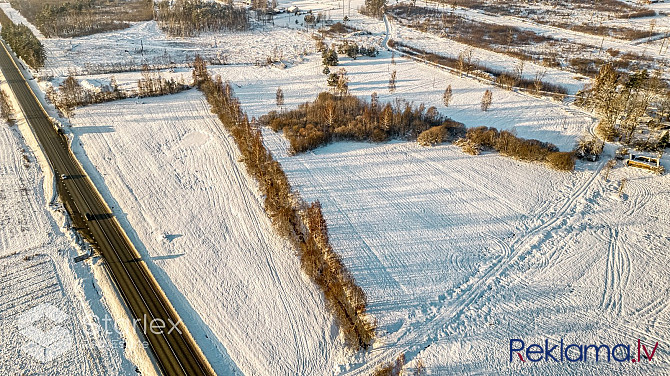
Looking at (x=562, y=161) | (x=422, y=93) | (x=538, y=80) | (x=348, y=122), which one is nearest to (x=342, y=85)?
(x=348, y=122)

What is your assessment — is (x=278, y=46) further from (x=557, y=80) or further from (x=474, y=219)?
(x=474, y=219)

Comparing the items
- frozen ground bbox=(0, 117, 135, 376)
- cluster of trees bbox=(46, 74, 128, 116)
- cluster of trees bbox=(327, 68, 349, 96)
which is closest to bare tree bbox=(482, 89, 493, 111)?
cluster of trees bbox=(327, 68, 349, 96)

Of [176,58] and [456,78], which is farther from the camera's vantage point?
[176,58]

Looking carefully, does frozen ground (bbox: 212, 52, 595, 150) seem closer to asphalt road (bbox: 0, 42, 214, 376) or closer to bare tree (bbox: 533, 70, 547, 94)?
bare tree (bbox: 533, 70, 547, 94)

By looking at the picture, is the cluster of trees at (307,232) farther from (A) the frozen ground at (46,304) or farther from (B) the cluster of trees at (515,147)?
(B) the cluster of trees at (515,147)

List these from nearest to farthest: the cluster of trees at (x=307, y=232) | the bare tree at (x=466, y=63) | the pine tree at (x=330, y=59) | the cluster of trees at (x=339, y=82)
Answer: the cluster of trees at (x=307, y=232) < the cluster of trees at (x=339, y=82) < the bare tree at (x=466, y=63) < the pine tree at (x=330, y=59)

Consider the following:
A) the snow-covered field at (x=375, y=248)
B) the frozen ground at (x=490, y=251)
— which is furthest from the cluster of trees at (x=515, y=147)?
the frozen ground at (x=490, y=251)

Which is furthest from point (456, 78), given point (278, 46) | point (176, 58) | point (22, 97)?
point (22, 97)
